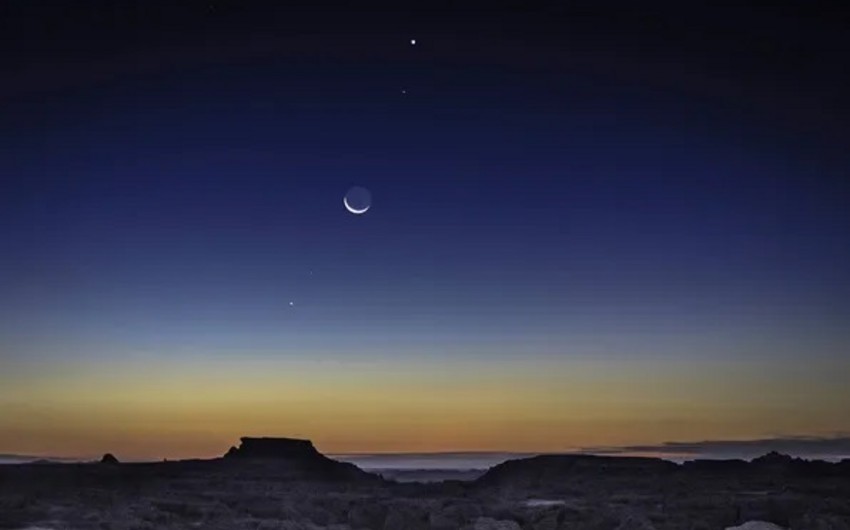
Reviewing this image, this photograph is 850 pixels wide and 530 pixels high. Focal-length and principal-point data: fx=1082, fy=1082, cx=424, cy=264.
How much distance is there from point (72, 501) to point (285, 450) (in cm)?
5529

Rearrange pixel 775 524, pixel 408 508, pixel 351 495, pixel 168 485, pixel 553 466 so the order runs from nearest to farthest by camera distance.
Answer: pixel 775 524, pixel 408 508, pixel 351 495, pixel 168 485, pixel 553 466

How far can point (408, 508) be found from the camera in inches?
5364

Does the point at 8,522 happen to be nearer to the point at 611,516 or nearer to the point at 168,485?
the point at 168,485

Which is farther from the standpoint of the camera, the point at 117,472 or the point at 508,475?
the point at 508,475

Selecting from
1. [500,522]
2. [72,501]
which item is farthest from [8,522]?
[500,522]

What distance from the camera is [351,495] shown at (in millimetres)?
154375

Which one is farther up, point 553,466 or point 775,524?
point 553,466

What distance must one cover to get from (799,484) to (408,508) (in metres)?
66.2

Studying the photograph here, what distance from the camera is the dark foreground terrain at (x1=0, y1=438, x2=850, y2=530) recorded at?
128 metres

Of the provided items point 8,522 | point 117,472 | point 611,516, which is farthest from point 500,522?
point 117,472

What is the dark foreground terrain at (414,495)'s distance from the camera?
128 m

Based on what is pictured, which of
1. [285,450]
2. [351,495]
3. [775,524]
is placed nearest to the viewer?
[775,524]

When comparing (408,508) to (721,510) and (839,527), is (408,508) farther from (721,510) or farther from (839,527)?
(839,527)

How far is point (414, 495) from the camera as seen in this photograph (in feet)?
542
